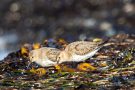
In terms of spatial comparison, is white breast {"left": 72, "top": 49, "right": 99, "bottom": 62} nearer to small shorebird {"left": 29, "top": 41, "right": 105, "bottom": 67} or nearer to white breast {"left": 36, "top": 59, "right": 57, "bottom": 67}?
small shorebird {"left": 29, "top": 41, "right": 105, "bottom": 67}

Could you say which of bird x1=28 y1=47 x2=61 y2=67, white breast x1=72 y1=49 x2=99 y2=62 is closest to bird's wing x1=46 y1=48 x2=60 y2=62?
bird x1=28 y1=47 x2=61 y2=67

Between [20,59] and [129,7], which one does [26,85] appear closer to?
[20,59]

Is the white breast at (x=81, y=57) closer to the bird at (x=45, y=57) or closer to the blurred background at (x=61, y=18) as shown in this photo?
the bird at (x=45, y=57)

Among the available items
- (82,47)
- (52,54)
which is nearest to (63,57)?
(52,54)

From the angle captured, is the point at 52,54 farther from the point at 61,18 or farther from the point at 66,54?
the point at 61,18

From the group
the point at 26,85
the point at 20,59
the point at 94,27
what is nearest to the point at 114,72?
the point at 26,85
